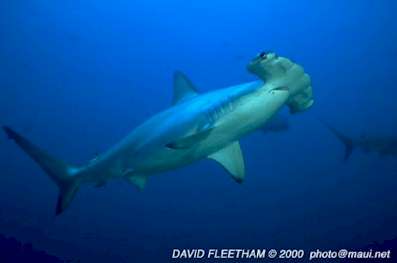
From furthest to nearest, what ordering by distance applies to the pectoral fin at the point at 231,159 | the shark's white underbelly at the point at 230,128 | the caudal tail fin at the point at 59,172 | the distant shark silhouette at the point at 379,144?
1. the distant shark silhouette at the point at 379,144
2. the caudal tail fin at the point at 59,172
3. the pectoral fin at the point at 231,159
4. the shark's white underbelly at the point at 230,128

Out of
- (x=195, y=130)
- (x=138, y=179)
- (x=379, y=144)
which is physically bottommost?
(x=138, y=179)

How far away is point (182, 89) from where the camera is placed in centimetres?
390

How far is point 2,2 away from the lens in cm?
1341

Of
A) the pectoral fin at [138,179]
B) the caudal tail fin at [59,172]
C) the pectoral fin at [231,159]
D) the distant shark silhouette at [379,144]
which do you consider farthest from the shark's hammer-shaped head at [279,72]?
the distant shark silhouette at [379,144]

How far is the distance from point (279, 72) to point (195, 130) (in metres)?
0.86

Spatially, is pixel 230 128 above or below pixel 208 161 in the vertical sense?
below

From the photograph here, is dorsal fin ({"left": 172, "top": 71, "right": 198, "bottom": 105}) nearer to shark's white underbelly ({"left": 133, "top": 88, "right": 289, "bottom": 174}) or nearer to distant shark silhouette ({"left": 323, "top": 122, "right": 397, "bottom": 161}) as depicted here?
shark's white underbelly ({"left": 133, "top": 88, "right": 289, "bottom": 174})

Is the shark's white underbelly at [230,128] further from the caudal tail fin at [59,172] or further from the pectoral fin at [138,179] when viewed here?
the caudal tail fin at [59,172]

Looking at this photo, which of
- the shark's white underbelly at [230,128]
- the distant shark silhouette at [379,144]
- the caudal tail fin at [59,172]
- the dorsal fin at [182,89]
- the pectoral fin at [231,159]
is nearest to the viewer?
the shark's white underbelly at [230,128]

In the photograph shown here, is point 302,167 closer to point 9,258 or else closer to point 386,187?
point 386,187

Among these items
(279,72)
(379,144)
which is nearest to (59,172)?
(279,72)

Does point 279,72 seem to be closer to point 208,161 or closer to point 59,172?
point 59,172

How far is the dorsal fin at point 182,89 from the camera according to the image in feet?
12.7

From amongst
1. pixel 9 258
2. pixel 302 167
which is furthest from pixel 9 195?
pixel 302 167
